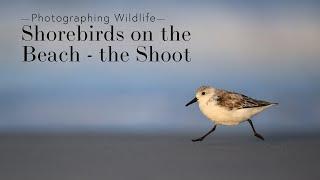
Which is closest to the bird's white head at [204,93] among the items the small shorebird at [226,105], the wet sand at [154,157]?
the small shorebird at [226,105]

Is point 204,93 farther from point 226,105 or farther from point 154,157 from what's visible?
point 154,157

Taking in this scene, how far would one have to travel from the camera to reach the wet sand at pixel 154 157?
7.86 ft

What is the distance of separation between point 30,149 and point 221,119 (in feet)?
3.10

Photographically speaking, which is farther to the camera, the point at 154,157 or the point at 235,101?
the point at 235,101

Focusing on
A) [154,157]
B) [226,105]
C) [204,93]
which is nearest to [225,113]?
[226,105]

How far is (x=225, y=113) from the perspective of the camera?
273 centimetres

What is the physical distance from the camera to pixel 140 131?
9.42 feet

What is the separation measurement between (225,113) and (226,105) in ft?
0.14

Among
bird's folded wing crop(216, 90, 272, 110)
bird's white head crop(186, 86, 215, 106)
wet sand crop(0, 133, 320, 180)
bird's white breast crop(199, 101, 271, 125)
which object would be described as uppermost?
bird's white head crop(186, 86, 215, 106)

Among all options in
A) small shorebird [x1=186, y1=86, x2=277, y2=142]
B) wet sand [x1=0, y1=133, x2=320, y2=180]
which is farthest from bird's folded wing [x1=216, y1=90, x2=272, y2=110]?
wet sand [x1=0, y1=133, x2=320, y2=180]

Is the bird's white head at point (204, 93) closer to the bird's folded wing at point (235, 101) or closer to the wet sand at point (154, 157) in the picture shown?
the bird's folded wing at point (235, 101)

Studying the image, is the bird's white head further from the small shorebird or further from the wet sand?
the wet sand

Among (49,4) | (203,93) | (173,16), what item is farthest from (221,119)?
(49,4)

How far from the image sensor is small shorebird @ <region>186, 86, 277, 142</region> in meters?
2.72
